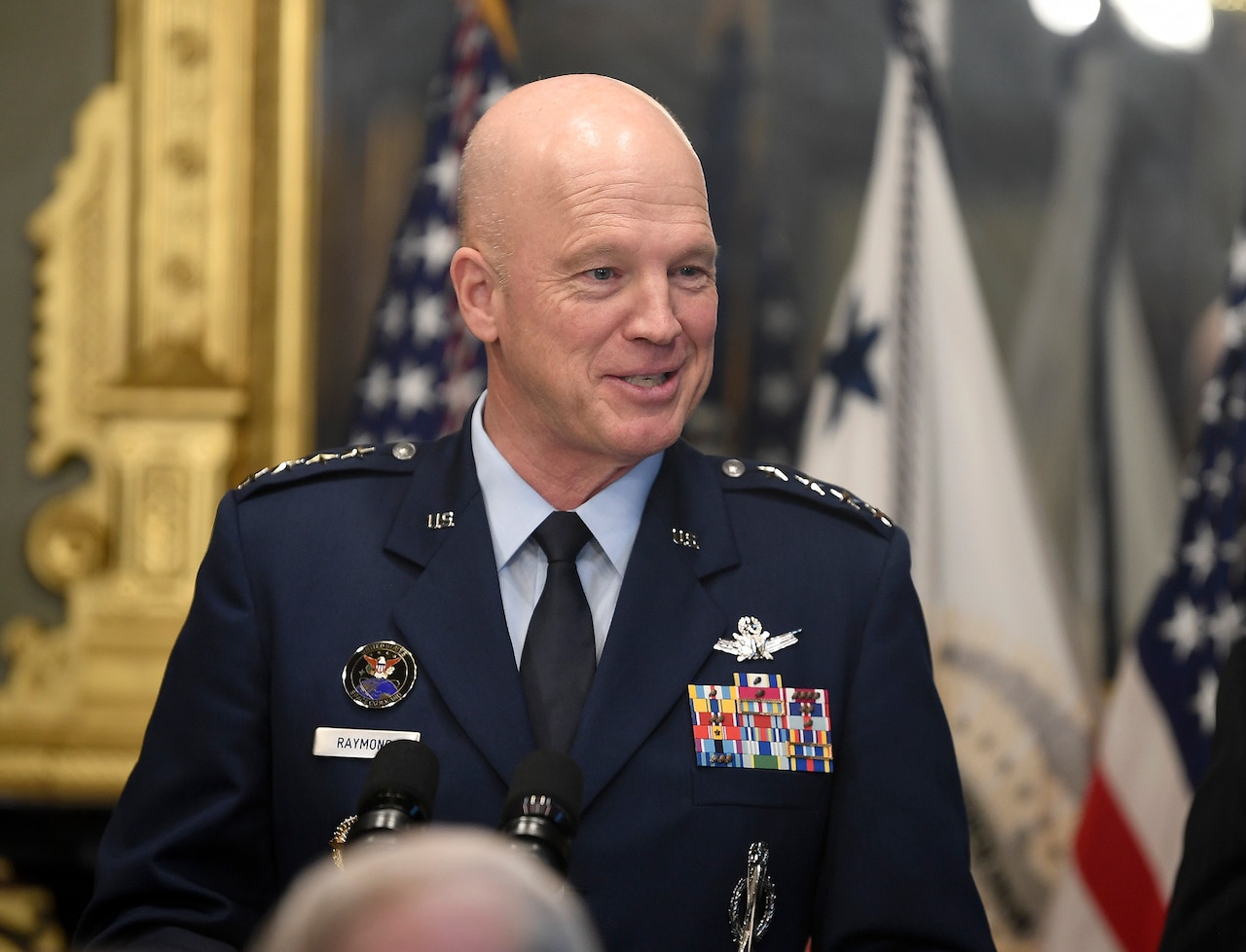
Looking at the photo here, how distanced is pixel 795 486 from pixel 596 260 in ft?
1.45

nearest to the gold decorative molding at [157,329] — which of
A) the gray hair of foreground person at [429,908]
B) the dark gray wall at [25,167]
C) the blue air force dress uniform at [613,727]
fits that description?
the dark gray wall at [25,167]

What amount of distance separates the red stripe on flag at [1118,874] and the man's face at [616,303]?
2.13m

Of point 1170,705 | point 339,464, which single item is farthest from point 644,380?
point 1170,705

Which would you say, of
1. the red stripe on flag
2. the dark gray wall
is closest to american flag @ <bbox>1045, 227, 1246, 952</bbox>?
the red stripe on flag

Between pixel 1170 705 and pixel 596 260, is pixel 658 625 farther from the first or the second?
pixel 1170 705

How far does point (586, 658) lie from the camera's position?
159 cm

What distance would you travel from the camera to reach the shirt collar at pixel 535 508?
1.65 meters

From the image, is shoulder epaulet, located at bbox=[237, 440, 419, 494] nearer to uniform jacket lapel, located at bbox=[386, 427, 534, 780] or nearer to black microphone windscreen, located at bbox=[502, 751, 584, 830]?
uniform jacket lapel, located at bbox=[386, 427, 534, 780]

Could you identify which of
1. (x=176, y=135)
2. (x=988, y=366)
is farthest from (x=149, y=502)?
(x=988, y=366)

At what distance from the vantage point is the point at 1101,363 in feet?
12.6

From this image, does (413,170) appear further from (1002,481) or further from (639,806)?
(639,806)

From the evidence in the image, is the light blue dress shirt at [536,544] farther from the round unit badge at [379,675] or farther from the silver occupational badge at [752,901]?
the silver occupational badge at [752,901]

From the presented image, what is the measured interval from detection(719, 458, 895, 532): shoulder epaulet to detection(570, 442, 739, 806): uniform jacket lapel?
5 cm

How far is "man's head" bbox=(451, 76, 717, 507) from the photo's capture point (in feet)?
4.99
